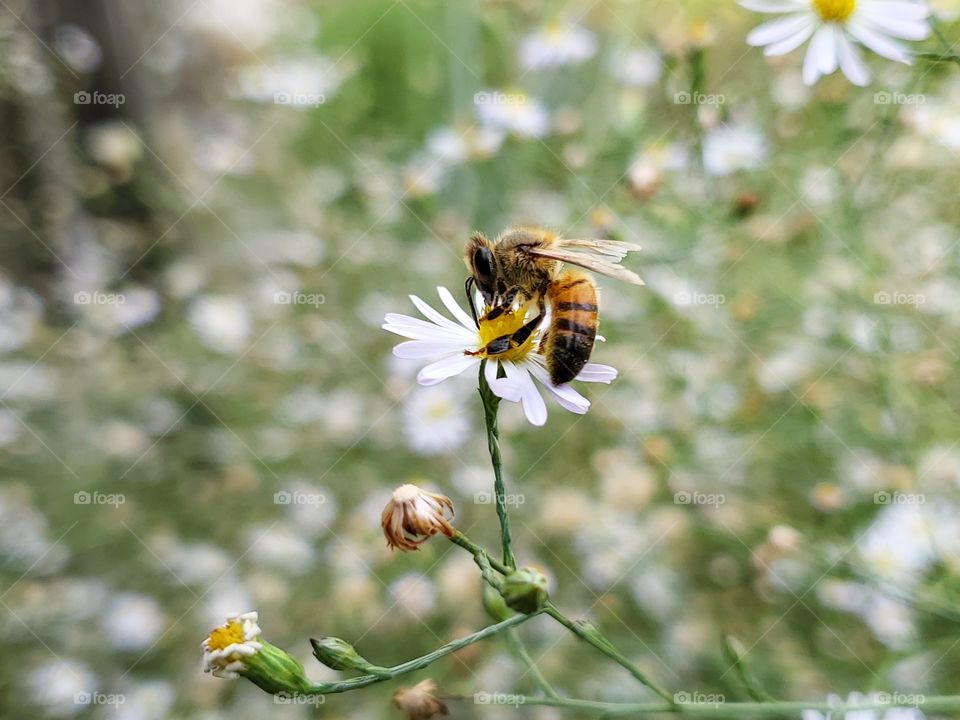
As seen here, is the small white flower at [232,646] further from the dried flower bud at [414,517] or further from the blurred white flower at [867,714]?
the blurred white flower at [867,714]

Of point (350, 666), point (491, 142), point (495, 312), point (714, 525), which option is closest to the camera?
point (350, 666)

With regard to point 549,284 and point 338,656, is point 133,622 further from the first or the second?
point 549,284

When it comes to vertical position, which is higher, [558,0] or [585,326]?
[558,0]

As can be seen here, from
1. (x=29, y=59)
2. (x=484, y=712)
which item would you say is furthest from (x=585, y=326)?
(x=29, y=59)

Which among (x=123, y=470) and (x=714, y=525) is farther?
(x=123, y=470)

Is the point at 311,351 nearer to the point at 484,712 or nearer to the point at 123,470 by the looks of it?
the point at 123,470
